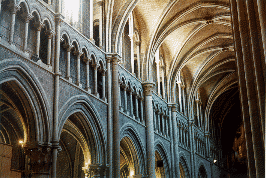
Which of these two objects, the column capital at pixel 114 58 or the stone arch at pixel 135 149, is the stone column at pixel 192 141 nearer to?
the stone arch at pixel 135 149

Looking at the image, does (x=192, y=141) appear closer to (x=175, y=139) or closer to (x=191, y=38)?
(x=175, y=139)

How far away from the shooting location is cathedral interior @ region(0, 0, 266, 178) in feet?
37.5

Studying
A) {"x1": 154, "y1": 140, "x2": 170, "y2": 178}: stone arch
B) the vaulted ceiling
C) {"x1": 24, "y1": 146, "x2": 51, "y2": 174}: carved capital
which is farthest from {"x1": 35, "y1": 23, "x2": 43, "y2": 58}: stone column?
{"x1": 154, "y1": 140, "x2": 170, "y2": 178}: stone arch

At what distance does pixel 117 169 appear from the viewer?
17750mm

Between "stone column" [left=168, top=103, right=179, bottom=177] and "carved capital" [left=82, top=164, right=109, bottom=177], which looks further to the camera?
"stone column" [left=168, top=103, right=179, bottom=177]

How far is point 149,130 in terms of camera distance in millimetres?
22578

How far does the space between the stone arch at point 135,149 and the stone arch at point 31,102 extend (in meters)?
7.26

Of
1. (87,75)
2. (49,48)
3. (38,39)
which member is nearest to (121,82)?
(87,75)

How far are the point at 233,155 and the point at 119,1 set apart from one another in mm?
31347

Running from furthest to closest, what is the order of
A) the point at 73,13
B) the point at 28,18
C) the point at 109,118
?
the point at 109,118, the point at 73,13, the point at 28,18

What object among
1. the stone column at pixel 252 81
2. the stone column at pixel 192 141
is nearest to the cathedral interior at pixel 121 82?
the stone column at pixel 252 81

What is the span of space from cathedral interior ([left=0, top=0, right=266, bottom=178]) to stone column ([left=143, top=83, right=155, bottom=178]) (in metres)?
0.06

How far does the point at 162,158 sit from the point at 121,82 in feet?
23.8

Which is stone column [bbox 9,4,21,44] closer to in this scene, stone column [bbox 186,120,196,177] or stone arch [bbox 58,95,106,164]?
stone arch [bbox 58,95,106,164]
